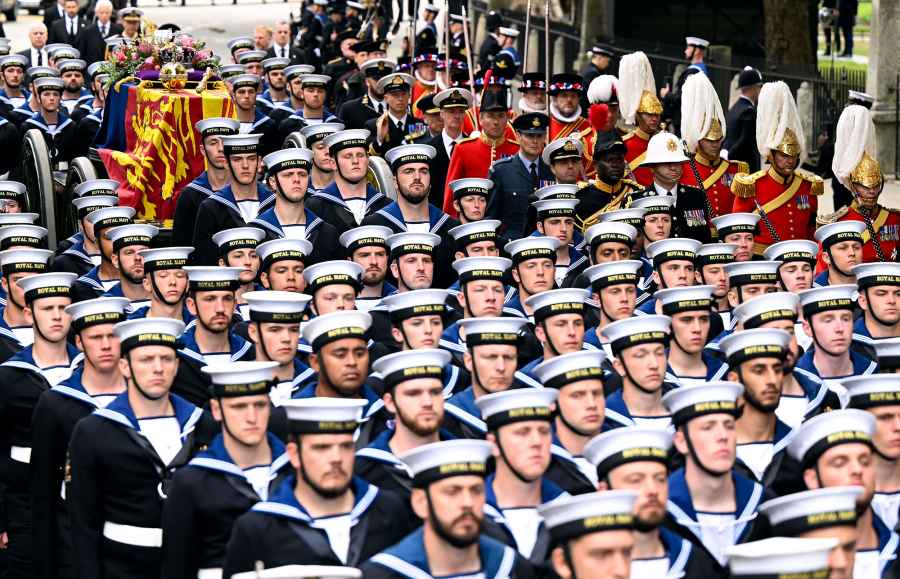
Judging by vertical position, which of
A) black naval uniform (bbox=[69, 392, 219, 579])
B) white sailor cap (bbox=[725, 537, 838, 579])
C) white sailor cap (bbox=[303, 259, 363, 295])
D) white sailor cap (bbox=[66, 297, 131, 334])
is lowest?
black naval uniform (bbox=[69, 392, 219, 579])

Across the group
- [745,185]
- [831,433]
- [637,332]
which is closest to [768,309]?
[637,332]

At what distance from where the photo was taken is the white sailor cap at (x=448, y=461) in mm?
6383

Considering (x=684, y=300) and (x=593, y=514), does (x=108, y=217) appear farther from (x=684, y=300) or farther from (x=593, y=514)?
(x=593, y=514)

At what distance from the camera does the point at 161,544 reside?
788 centimetres

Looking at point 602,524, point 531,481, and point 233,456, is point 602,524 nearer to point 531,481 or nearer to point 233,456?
point 531,481

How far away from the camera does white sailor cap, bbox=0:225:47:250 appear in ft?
36.9

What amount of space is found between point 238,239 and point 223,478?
3.33 meters

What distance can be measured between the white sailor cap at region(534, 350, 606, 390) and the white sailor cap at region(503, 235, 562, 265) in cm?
245

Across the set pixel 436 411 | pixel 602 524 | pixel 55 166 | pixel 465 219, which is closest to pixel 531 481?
pixel 436 411

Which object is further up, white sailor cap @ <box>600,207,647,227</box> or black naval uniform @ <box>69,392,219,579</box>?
white sailor cap @ <box>600,207,647,227</box>

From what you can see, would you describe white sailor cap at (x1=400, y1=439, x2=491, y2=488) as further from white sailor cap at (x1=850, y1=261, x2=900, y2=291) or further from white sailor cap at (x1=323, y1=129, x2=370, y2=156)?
white sailor cap at (x1=323, y1=129, x2=370, y2=156)

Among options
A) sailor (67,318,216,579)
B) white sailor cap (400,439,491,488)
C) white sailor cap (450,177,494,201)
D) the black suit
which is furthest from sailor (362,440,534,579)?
the black suit

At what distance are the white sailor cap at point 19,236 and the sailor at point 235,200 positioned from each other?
3.69 feet

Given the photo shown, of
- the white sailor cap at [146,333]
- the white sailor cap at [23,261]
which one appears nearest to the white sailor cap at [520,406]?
the white sailor cap at [146,333]
